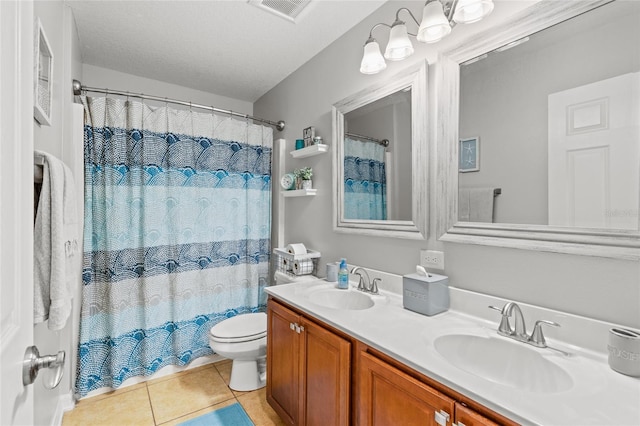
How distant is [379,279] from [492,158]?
34.1 inches

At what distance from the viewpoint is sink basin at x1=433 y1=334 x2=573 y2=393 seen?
950mm

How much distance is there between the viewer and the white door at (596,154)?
3.03 ft

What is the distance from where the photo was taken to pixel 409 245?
1.60 m

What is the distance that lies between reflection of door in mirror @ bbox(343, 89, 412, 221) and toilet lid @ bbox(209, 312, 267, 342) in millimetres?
1032

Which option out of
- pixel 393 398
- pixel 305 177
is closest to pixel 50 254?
pixel 393 398

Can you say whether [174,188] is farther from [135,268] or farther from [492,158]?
[492,158]

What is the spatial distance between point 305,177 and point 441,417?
1.76 metres

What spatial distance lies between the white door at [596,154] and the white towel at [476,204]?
0.70ft

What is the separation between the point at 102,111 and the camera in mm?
2045

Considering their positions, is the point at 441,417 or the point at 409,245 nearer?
the point at 441,417

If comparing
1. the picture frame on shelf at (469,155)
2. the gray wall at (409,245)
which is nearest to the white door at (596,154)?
the gray wall at (409,245)

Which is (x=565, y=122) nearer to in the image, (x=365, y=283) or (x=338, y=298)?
(x=365, y=283)

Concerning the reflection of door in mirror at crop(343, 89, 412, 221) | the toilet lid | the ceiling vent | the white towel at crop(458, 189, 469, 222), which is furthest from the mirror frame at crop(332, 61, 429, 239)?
the toilet lid

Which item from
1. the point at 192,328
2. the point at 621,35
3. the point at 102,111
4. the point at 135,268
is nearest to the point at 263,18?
the point at 102,111
